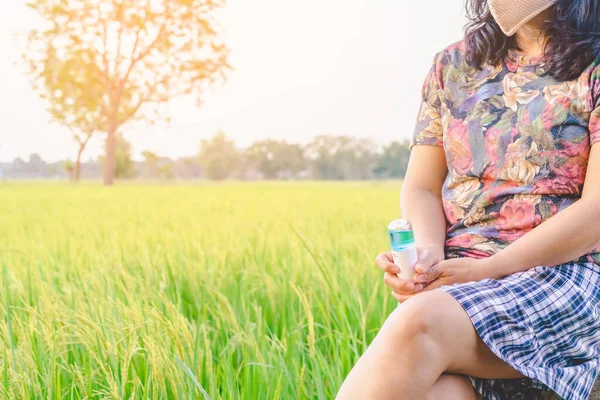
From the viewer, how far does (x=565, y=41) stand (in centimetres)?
126

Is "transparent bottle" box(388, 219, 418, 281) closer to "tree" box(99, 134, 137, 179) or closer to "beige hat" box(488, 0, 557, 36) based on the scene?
"beige hat" box(488, 0, 557, 36)

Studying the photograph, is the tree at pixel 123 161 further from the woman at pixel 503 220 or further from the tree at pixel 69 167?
the woman at pixel 503 220

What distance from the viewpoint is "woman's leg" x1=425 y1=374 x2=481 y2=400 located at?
89 centimetres

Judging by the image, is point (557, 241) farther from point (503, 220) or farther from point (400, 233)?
point (400, 233)

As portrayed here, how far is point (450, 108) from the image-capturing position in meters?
1.37

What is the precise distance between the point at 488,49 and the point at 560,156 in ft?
0.95

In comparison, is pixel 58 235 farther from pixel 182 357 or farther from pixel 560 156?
pixel 560 156

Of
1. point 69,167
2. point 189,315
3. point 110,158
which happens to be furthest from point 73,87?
point 189,315

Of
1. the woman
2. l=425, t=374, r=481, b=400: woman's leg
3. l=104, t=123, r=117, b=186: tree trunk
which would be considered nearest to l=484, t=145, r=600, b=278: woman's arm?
the woman

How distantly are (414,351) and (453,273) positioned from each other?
0.26 m

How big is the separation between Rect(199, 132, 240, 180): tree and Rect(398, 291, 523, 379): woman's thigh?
3655cm

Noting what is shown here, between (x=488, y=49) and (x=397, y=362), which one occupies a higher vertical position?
(x=488, y=49)

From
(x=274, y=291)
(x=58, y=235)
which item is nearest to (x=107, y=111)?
(x=58, y=235)

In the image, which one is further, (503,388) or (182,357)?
(182,357)
